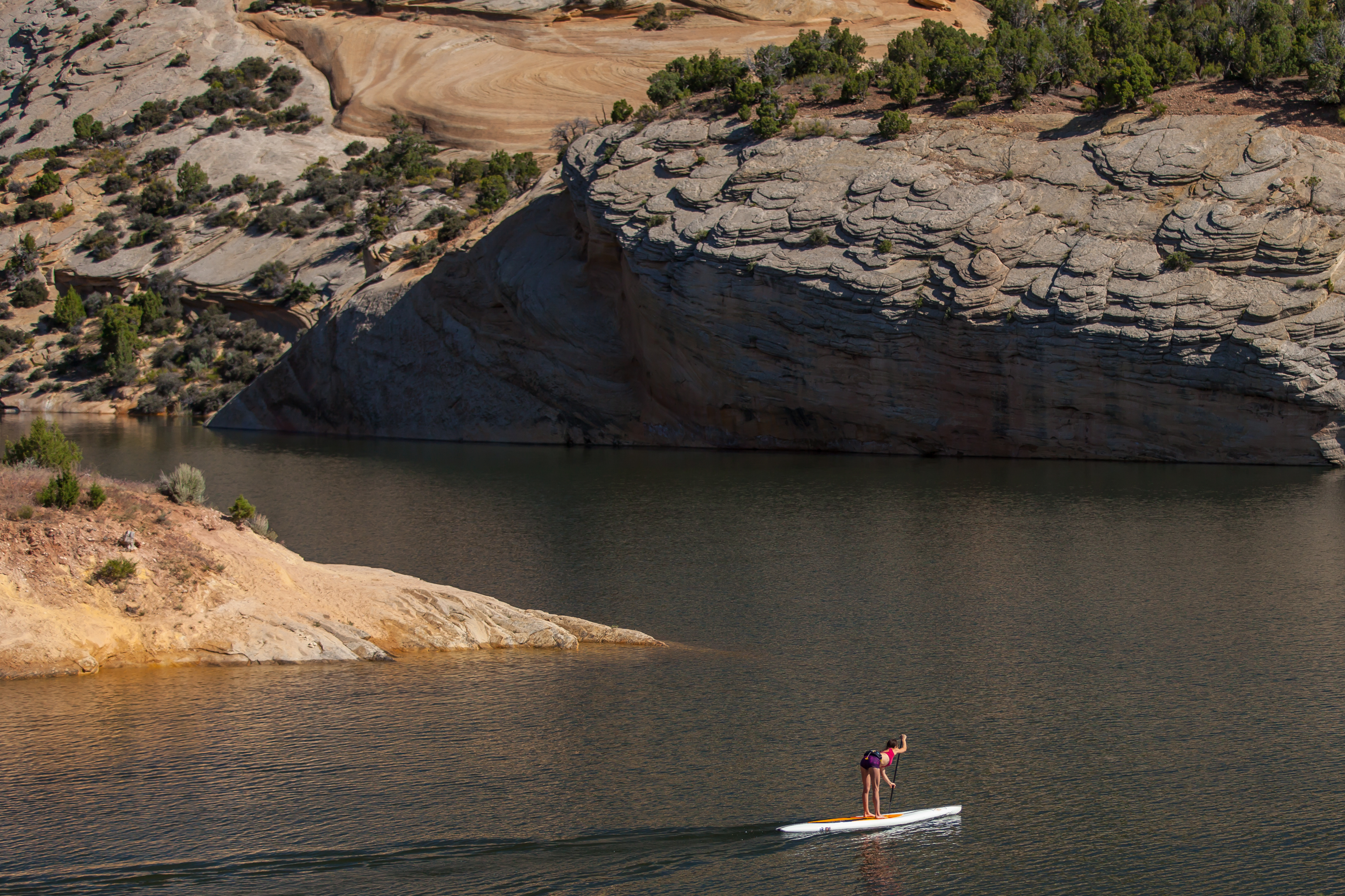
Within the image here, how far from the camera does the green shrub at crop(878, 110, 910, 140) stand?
157ft

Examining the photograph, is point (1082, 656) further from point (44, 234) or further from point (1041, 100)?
point (44, 234)

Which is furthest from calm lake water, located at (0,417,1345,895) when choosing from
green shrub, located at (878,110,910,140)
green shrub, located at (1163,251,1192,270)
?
green shrub, located at (878,110,910,140)

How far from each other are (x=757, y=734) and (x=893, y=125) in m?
36.4

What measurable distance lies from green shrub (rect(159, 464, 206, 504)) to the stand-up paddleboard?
13.9m

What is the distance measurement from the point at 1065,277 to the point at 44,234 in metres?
67.2

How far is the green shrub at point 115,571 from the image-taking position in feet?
63.6

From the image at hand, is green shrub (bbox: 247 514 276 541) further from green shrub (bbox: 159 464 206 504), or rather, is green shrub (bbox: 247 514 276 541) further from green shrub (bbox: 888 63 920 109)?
green shrub (bbox: 888 63 920 109)

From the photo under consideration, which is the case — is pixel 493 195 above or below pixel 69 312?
above

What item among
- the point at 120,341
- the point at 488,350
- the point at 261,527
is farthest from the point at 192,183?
the point at 261,527

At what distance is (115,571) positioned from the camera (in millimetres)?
19375

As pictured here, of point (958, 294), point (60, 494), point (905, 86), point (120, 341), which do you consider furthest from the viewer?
point (120, 341)

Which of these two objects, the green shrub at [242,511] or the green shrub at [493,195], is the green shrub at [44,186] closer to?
the green shrub at [493,195]

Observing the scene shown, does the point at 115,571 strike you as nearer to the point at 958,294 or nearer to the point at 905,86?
the point at 958,294

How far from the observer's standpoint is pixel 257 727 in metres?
→ 16.3
